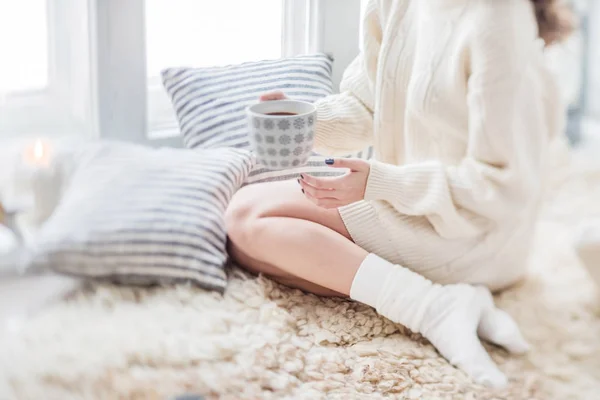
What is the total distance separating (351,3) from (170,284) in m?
0.35

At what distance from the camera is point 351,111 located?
86cm

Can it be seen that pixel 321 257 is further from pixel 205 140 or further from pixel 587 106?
pixel 587 106

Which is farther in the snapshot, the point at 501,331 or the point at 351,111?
the point at 351,111

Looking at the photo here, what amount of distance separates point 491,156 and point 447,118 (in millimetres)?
61

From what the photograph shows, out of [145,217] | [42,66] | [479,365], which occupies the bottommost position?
[479,365]

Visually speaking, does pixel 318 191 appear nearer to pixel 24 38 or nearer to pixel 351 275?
pixel 351 275

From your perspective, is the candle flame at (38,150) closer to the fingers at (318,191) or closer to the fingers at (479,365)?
the fingers at (318,191)

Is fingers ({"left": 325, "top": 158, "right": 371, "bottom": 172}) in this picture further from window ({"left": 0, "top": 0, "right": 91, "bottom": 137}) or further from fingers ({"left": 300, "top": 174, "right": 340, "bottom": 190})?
window ({"left": 0, "top": 0, "right": 91, "bottom": 137})

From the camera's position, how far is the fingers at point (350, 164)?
75cm

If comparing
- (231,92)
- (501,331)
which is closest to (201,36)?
(231,92)

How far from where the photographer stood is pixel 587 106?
0.69m

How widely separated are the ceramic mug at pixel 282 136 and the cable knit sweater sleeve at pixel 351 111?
10 cm

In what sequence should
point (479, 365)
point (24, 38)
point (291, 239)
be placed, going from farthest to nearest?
1. point (291, 239)
2. point (479, 365)
3. point (24, 38)

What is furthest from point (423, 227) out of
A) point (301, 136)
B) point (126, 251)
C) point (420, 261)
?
point (126, 251)
